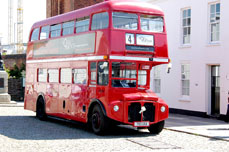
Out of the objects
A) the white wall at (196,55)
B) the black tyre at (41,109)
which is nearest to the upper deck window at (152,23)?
the white wall at (196,55)

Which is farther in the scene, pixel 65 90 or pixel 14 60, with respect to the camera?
pixel 14 60

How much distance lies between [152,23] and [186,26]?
28.6ft

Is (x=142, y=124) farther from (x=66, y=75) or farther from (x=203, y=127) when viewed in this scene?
(x=66, y=75)

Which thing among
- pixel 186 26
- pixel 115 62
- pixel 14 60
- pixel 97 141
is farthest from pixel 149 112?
pixel 14 60

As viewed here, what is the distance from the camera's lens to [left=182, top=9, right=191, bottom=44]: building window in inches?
914

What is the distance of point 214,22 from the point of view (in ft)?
69.7

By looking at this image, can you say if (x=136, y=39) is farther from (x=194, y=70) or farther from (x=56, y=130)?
(x=194, y=70)

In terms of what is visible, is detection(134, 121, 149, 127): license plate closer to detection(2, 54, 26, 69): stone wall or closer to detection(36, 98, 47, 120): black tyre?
detection(36, 98, 47, 120): black tyre

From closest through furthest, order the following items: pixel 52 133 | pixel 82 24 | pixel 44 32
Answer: pixel 52 133 → pixel 82 24 → pixel 44 32

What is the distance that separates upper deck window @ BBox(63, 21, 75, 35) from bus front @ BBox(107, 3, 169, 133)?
3.06m

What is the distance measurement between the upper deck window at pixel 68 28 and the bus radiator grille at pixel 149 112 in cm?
434

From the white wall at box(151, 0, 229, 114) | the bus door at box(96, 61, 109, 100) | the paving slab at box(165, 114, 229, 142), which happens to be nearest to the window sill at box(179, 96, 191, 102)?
the white wall at box(151, 0, 229, 114)


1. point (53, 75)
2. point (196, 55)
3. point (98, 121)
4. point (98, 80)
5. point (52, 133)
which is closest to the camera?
point (98, 121)

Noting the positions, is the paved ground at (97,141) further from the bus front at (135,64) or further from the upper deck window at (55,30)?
the upper deck window at (55,30)
